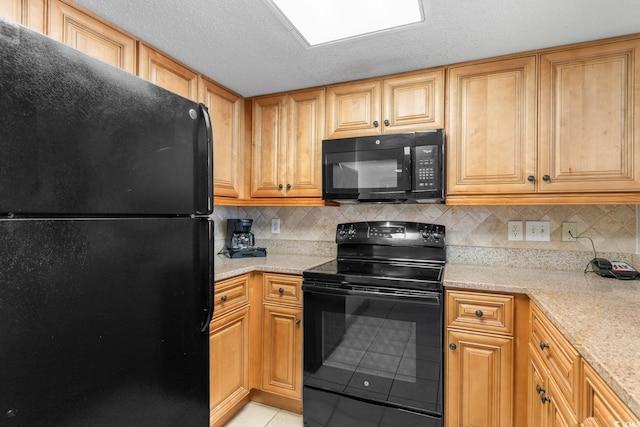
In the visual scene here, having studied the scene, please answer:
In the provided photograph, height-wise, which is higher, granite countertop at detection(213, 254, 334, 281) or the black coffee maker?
the black coffee maker

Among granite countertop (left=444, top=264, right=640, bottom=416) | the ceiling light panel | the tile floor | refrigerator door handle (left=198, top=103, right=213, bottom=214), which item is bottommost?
the tile floor

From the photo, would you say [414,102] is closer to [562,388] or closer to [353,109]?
[353,109]

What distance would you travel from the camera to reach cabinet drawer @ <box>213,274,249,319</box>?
1.76 m

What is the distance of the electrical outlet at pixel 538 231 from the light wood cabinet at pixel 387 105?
856 millimetres

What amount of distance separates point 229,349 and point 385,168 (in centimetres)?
144

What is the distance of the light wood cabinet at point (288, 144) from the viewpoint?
88.4 inches

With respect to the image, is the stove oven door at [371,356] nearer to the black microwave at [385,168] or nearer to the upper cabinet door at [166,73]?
Answer: the black microwave at [385,168]

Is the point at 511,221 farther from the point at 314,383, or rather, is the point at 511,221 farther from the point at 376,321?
the point at 314,383

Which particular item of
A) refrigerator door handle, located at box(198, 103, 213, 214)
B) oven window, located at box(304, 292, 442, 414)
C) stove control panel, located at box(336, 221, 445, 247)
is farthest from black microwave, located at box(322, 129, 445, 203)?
refrigerator door handle, located at box(198, 103, 213, 214)

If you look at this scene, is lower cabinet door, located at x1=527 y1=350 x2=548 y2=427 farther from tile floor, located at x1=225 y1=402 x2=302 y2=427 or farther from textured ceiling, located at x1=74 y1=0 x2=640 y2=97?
textured ceiling, located at x1=74 y1=0 x2=640 y2=97

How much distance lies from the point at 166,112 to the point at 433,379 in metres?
1.68

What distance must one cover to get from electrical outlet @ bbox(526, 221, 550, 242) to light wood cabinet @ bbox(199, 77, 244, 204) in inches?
77.9

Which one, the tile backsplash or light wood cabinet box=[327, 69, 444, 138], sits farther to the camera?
light wood cabinet box=[327, 69, 444, 138]

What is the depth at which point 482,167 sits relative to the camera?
1.84 m
